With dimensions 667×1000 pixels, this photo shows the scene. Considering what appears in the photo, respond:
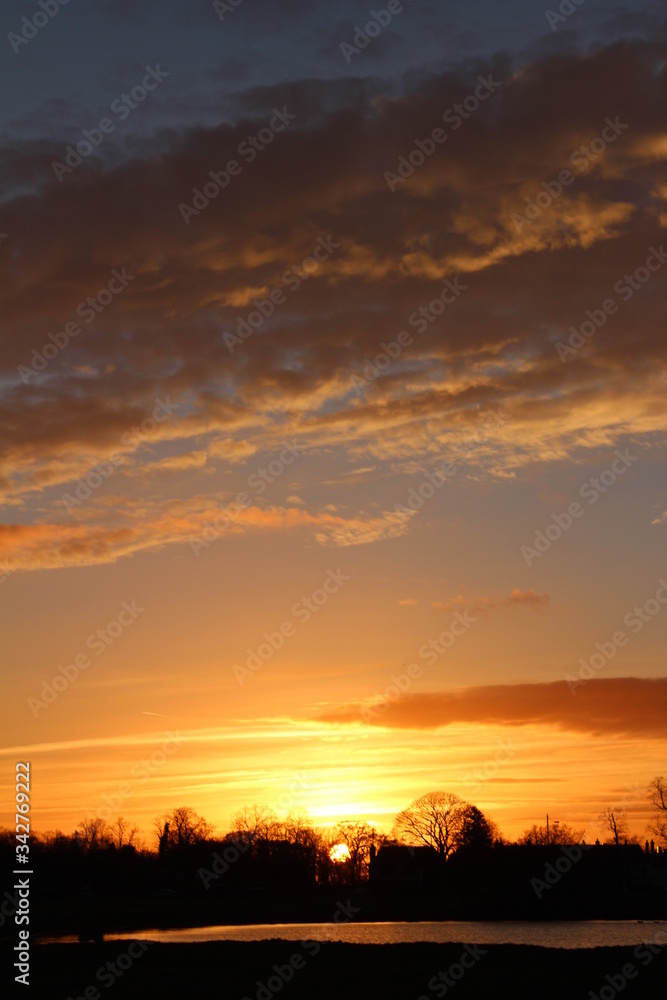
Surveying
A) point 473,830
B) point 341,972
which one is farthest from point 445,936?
point 473,830

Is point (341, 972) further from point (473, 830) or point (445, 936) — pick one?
point (473, 830)

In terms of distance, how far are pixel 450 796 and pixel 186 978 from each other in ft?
439

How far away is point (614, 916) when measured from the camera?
300ft

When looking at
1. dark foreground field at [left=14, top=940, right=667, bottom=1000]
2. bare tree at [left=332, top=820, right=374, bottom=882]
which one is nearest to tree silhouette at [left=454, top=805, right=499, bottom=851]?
bare tree at [left=332, top=820, right=374, bottom=882]

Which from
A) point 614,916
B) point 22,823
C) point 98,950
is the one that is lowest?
point 614,916

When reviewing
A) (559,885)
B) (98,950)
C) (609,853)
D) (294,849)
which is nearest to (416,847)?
(294,849)

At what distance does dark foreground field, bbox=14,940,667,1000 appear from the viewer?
26.8 m

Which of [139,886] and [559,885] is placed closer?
[559,885]

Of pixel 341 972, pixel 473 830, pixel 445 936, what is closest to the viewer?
pixel 341 972

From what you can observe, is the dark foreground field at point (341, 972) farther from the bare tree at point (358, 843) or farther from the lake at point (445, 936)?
the bare tree at point (358, 843)

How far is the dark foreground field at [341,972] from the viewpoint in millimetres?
26812

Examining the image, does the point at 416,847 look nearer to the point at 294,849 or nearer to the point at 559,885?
the point at 294,849

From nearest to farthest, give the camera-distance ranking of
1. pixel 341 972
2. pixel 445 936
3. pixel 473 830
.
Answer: pixel 341 972 < pixel 445 936 < pixel 473 830

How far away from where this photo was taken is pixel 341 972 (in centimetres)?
3200
